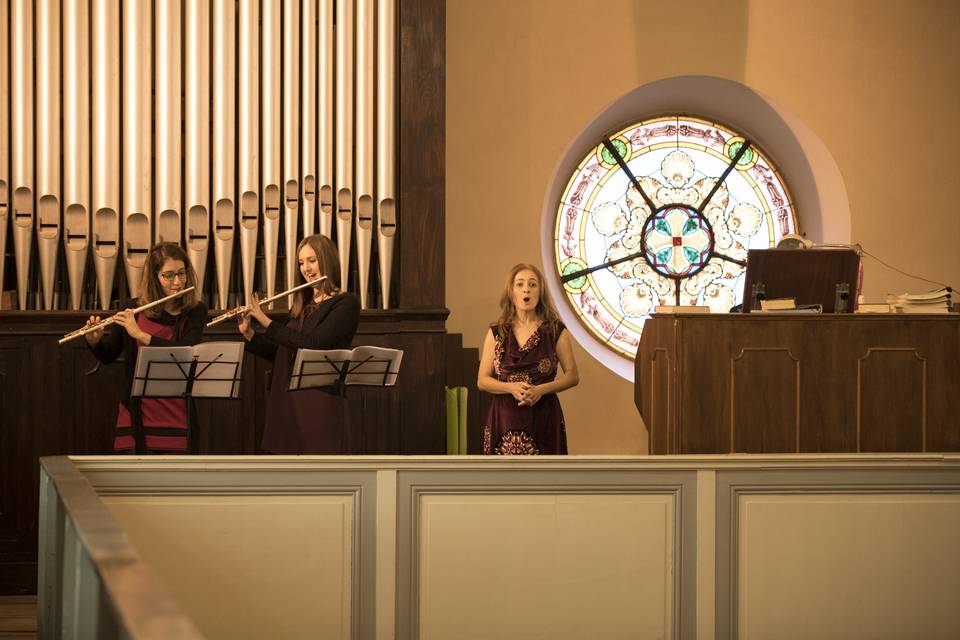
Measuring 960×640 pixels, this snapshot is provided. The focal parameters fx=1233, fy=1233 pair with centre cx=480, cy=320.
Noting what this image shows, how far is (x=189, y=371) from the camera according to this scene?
4.97m

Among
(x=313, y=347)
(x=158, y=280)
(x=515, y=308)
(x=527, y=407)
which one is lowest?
(x=527, y=407)

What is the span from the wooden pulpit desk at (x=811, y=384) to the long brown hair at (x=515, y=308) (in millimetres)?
652

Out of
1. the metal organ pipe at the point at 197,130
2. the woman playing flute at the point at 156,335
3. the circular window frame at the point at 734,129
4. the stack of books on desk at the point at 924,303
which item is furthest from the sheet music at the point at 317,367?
the circular window frame at the point at 734,129

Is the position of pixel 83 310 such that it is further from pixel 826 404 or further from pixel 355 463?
pixel 826 404

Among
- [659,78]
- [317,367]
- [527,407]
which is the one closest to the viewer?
[317,367]

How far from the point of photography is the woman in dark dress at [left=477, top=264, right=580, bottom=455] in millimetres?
5496

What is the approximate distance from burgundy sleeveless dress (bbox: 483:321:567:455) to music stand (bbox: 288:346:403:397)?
561 mm

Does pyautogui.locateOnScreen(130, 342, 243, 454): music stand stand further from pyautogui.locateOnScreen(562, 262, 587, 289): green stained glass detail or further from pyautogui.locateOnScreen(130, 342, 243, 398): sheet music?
pyautogui.locateOnScreen(562, 262, 587, 289): green stained glass detail

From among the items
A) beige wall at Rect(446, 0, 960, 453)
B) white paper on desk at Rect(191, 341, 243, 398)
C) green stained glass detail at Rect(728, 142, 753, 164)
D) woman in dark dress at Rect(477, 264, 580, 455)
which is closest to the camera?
white paper on desk at Rect(191, 341, 243, 398)

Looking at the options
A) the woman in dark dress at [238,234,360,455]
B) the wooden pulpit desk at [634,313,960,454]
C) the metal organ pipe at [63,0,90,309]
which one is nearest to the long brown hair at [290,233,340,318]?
the woman in dark dress at [238,234,360,455]

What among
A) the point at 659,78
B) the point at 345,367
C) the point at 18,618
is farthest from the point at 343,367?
the point at 659,78

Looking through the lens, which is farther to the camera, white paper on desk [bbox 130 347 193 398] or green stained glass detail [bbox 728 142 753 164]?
green stained glass detail [bbox 728 142 753 164]

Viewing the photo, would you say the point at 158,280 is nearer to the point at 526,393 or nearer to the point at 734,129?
the point at 526,393

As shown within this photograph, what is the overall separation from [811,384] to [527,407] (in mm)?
1230
